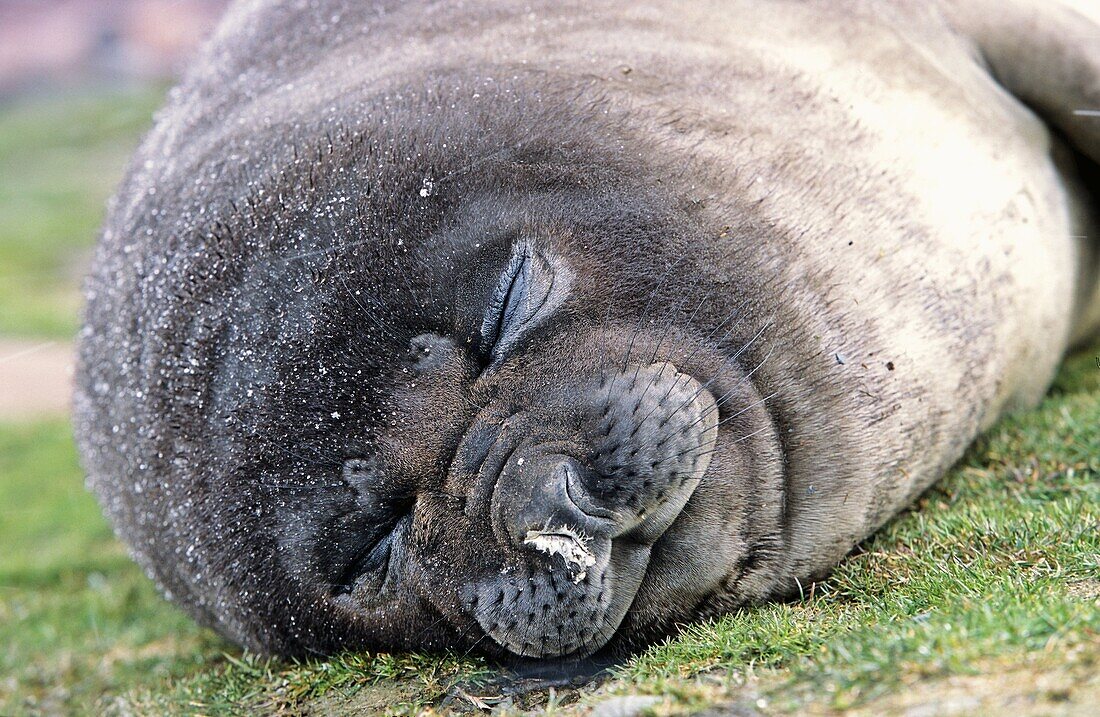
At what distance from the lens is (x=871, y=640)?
89.8 inches

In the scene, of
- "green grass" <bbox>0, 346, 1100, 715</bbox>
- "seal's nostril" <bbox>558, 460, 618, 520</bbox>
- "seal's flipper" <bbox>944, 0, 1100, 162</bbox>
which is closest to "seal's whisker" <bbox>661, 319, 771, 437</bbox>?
"seal's nostril" <bbox>558, 460, 618, 520</bbox>

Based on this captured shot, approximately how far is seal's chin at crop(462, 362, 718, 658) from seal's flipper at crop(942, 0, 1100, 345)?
2083mm

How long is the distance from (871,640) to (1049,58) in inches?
101

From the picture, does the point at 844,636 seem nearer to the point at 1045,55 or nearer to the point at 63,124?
the point at 1045,55

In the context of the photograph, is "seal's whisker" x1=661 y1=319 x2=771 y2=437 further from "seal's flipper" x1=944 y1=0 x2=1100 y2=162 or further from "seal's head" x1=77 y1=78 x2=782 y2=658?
"seal's flipper" x1=944 y1=0 x2=1100 y2=162

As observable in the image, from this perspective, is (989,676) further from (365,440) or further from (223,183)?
(223,183)

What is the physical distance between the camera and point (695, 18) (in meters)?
Result: 3.55

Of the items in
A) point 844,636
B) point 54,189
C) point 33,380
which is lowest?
point 844,636

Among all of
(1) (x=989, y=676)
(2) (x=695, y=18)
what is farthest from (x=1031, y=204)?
(1) (x=989, y=676)

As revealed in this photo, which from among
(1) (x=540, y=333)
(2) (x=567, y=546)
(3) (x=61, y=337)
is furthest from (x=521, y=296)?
(3) (x=61, y=337)

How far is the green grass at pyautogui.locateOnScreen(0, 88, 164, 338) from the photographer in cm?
1485

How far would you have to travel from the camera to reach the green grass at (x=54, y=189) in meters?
14.8

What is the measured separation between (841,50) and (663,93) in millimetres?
772

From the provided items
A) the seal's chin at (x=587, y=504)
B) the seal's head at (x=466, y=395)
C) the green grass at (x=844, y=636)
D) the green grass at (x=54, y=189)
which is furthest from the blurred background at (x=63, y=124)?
the seal's chin at (x=587, y=504)
